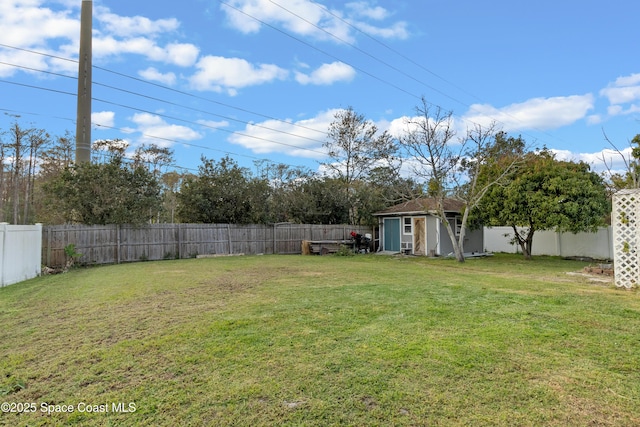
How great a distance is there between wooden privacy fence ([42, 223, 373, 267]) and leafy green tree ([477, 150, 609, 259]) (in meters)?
7.54

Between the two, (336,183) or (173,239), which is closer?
(173,239)

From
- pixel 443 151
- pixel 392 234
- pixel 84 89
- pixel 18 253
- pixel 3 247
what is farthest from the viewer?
pixel 392 234

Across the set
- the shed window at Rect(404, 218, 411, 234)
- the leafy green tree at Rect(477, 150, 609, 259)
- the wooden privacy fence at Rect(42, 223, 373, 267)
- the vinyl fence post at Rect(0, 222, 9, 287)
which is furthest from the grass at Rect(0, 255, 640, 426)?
the shed window at Rect(404, 218, 411, 234)

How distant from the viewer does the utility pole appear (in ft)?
48.1

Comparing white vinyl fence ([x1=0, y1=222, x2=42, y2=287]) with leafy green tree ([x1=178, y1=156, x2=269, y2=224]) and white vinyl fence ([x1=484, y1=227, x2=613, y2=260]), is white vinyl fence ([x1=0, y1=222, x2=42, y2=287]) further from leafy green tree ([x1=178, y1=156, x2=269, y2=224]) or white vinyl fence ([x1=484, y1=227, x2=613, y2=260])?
white vinyl fence ([x1=484, y1=227, x2=613, y2=260])

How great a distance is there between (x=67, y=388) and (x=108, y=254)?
12120 millimetres

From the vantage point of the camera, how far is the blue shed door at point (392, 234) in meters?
17.4

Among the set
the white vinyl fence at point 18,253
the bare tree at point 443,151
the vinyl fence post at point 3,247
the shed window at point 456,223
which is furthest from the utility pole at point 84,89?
the shed window at point 456,223

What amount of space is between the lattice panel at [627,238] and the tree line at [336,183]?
5.65m

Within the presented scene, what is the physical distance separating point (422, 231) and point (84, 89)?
1579 cm

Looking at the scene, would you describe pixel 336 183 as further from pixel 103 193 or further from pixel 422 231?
pixel 103 193

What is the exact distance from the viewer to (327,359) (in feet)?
10.1

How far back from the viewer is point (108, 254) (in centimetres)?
1320

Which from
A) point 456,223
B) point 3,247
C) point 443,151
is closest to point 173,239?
point 3,247
